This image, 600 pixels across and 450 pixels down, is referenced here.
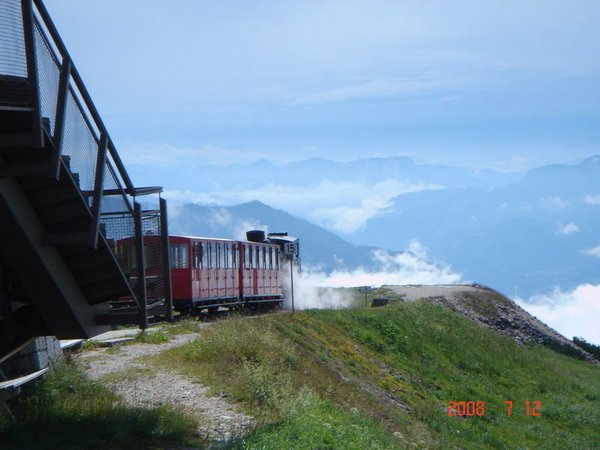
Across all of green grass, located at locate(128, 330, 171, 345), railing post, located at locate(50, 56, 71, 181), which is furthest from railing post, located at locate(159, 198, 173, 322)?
green grass, located at locate(128, 330, 171, 345)

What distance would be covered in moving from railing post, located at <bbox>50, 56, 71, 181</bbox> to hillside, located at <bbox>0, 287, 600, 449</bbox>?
3.08 meters

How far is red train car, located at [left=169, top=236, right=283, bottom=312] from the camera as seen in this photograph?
83.3 ft

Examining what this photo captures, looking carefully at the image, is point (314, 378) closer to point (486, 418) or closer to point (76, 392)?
point (76, 392)

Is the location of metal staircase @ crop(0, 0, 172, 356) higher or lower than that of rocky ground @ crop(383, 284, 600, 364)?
higher

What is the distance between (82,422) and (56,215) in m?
2.65

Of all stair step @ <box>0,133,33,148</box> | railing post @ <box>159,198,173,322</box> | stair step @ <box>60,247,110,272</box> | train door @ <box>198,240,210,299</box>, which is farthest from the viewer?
train door @ <box>198,240,210,299</box>

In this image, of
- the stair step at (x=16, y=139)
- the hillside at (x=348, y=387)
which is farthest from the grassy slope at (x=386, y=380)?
the stair step at (x=16, y=139)

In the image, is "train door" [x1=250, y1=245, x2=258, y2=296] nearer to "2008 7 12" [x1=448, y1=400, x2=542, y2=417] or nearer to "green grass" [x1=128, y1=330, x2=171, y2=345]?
"2008 7 12" [x1=448, y1=400, x2=542, y2=417]

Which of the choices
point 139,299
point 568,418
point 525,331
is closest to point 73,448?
point 139,299

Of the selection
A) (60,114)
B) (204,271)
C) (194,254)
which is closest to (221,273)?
(204,271)

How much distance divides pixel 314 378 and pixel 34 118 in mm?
9338

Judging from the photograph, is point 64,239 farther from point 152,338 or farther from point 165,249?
point 152,338

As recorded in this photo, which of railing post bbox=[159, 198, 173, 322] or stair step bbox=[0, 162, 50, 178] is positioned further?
railing post bbox=[159, 198, 173, 322]

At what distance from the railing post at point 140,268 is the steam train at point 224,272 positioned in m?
14.0
